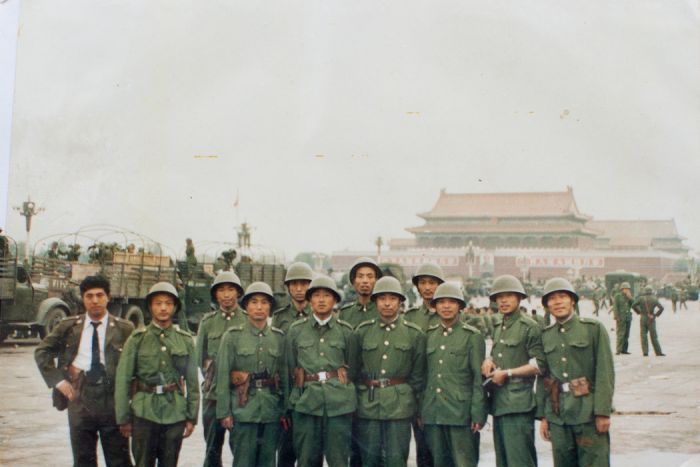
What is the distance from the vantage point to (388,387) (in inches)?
163

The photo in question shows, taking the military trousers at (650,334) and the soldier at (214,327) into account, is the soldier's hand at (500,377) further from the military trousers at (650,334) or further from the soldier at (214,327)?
the military trousers at (650,334)

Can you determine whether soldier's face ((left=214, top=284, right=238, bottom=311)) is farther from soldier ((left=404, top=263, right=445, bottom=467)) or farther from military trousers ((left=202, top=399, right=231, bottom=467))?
soldier ((left=404, top=263, right=445, bottom=467))

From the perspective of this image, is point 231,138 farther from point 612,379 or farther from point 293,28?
point 612,379

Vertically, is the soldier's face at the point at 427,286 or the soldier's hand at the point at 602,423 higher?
the soldier's face at the point at 427,286

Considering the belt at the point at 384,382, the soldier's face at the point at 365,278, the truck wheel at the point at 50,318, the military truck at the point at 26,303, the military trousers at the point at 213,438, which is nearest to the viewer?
the belt at the point at 384,382

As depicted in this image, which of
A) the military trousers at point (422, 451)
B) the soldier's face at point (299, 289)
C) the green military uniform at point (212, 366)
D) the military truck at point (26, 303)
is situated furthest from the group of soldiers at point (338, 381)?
the military truck at point (26, 303)

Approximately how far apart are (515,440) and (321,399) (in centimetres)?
115

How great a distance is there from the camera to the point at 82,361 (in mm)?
4148

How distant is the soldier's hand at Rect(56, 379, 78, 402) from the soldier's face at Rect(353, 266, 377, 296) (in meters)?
1.87

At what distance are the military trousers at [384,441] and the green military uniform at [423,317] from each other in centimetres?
76

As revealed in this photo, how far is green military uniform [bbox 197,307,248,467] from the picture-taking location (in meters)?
4.40

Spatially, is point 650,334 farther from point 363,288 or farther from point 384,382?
point 384,382

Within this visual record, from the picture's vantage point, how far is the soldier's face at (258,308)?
13.6 feet

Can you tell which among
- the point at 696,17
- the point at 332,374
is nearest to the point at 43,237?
the point at 332,374
